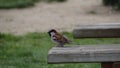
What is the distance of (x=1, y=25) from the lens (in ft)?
39.9

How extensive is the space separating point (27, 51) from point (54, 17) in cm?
518

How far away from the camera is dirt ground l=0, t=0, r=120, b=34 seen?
1168cm

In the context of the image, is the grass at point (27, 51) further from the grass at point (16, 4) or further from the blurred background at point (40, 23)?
the grass at point (16, 4)

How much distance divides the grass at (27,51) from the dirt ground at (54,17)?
1099mm

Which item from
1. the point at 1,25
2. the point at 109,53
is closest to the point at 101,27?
the point at 109,53

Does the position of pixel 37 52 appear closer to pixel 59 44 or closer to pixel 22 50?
pixel 22 50

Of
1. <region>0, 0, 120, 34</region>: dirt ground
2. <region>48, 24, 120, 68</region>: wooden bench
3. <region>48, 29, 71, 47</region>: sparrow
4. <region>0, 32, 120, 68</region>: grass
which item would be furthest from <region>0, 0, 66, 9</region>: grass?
<region>48, 24, 120, 68</region>: wooden bench

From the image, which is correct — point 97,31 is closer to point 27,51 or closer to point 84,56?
point 84,56

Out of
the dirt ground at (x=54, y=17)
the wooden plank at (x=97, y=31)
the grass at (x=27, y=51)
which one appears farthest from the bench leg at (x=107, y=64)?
the dirt ground at (x=54, y=17)

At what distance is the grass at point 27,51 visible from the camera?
6922 mm

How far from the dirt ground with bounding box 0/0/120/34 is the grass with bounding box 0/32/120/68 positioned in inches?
43.3

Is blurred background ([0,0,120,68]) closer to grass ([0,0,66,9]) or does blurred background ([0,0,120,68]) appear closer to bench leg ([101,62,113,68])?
grass ([0,0,66,9])

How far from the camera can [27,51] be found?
8000 mm

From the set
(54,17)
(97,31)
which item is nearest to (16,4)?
(54,17)
